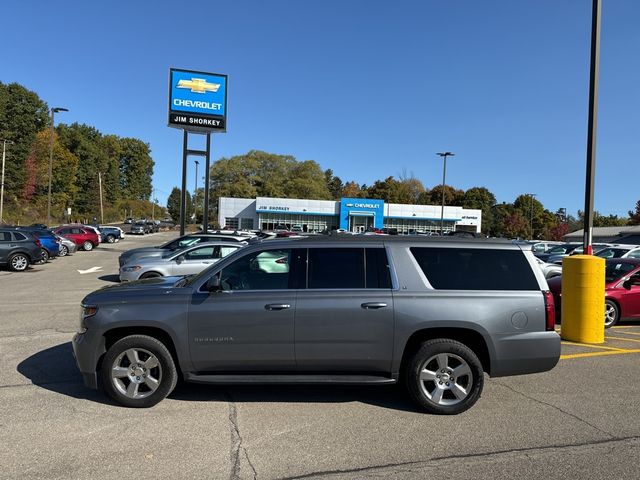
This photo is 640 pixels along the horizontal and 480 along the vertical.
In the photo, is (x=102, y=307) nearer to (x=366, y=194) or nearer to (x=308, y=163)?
(x=308, y=163)

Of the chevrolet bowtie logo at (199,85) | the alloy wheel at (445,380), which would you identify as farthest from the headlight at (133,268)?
the chevrolet bowtie logo at (199,85)

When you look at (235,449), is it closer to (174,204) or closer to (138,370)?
(138,370)

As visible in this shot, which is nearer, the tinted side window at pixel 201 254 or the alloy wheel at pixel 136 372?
the alloy wheel at pixel 136 372

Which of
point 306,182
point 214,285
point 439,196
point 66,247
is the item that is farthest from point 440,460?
point 439,196

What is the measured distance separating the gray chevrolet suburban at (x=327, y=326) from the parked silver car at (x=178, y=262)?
7.82 meters

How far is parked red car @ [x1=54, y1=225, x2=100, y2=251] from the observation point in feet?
99.1

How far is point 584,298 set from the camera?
7824 millimetres

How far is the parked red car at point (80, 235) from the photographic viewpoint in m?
30.2

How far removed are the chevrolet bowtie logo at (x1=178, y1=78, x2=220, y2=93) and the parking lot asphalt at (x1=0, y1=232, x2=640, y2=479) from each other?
2103 centimetres

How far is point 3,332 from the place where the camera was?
7949mm

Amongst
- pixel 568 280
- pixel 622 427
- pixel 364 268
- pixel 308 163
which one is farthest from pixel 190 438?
pixel 308 163

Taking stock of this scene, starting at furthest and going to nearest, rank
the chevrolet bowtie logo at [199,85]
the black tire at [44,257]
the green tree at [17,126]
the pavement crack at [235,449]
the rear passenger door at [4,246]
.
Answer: the green tree at [17,126] → the chevrolet bowtie logo at [199,85] → the black tire at [44,257] → the rear passenger door at [4,246] → the pavement crack at [235,449]

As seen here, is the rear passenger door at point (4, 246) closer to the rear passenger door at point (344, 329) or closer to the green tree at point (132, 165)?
the rear passenger door at point (344, 329)

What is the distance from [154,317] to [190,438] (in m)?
1.25
